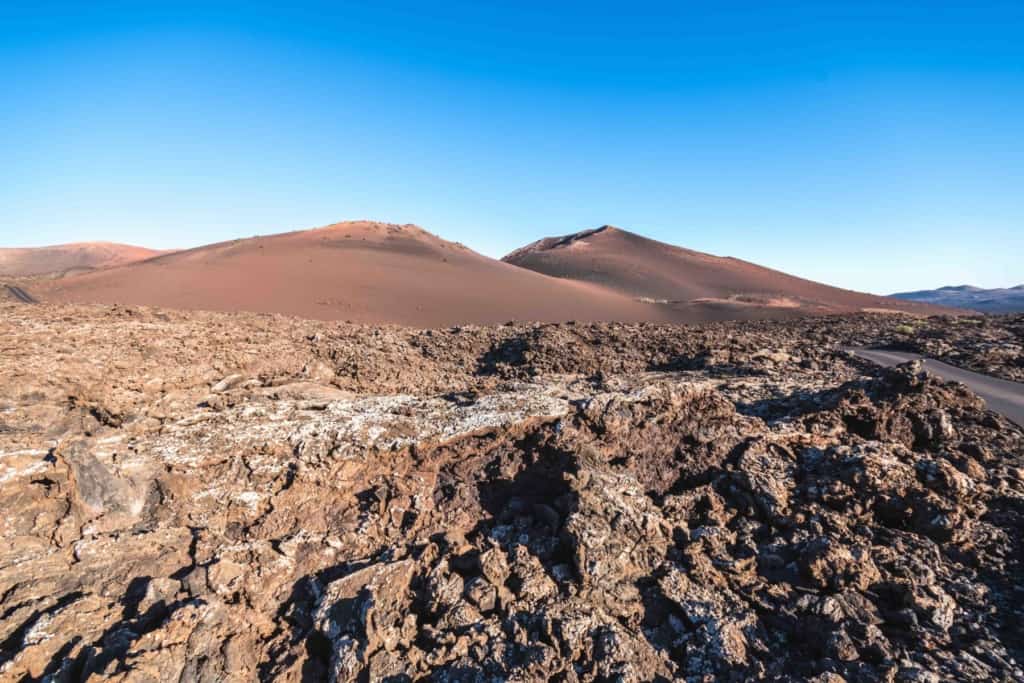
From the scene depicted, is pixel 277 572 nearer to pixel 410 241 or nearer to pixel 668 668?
pixel 668 668

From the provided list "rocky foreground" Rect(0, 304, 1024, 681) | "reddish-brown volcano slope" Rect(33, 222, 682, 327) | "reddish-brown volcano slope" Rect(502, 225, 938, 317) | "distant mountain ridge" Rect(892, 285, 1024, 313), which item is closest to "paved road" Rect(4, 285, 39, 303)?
"reddish-brown volcano slope" Rect(33, 222, 682, 327)

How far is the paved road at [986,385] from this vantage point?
5823 mm

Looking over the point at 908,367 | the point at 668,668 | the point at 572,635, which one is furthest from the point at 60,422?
the point at 908,367

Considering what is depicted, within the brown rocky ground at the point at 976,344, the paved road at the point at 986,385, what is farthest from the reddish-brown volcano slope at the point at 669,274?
the paved road at the point at 986,385

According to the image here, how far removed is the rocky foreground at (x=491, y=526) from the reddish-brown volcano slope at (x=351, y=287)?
12.4 m

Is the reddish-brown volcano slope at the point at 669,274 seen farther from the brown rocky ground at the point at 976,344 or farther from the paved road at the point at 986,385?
the paved road at the point at 986,385

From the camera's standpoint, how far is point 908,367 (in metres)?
5.45

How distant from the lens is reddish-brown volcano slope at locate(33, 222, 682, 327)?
18.3 metres

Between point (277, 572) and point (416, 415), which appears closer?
point (277, 572)

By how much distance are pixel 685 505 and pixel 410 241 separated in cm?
3234

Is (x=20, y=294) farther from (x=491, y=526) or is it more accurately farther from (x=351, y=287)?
(x=491, y=526)

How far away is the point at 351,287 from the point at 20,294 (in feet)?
37.9

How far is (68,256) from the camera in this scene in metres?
61.6

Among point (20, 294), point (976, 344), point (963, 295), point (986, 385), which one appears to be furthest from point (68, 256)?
point (963, 295)
